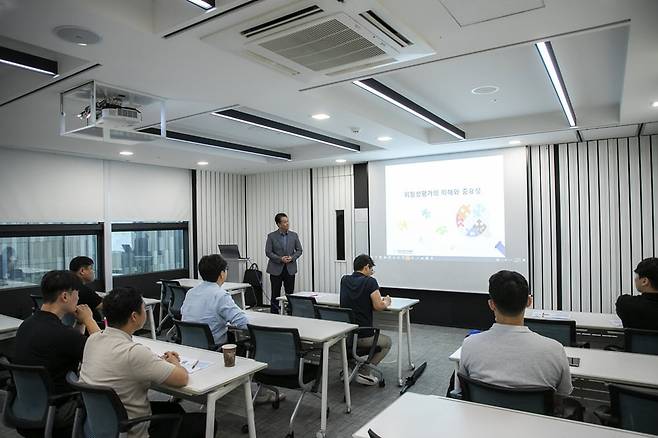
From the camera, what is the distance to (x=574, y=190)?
5.91 meters

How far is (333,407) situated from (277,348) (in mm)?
991

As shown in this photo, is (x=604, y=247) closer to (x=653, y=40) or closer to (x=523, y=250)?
(x=523, y=250)

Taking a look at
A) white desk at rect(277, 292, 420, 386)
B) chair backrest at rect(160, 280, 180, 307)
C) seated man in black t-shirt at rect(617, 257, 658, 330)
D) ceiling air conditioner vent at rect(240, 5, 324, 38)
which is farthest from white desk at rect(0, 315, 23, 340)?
seated man in black t-shirt at rect(617, 257, 658, 330)

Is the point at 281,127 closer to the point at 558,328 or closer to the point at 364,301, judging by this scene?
the point at 364,301

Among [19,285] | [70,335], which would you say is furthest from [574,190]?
[19,285]

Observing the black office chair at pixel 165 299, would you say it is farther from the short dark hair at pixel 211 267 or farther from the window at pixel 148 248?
the short dark hair at pixel 211 267

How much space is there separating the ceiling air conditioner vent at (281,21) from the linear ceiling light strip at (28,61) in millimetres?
1567

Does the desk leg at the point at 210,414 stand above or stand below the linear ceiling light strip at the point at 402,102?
below

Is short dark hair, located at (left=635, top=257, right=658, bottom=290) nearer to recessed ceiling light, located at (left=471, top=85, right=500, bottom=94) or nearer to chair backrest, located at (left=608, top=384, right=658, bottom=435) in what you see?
chair backrest, located at (left=608, top=384, right=658, bottom=435)

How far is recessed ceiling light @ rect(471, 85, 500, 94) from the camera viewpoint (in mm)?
4160

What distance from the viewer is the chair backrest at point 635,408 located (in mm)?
1849

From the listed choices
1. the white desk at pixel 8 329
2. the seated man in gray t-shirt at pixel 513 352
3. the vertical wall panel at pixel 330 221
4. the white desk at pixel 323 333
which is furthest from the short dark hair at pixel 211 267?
the vertical wall panel at pixel 330 221

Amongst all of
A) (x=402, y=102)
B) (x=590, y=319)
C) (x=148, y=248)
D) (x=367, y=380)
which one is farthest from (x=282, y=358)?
(x=148, y=248)

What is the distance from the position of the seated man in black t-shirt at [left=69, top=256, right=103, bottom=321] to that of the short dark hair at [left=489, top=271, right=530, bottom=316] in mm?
3577
